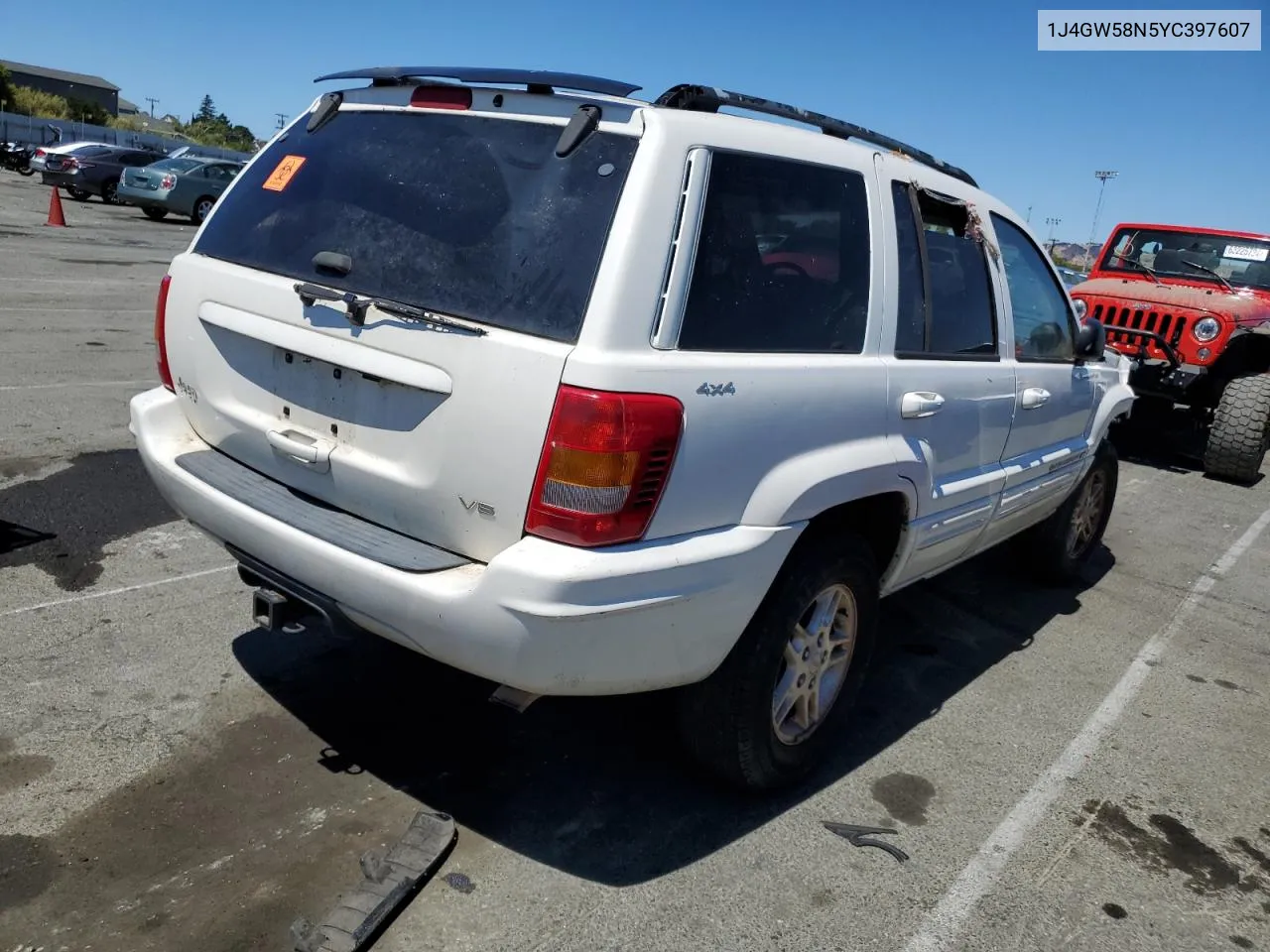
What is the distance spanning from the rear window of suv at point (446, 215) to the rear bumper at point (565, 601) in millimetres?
587

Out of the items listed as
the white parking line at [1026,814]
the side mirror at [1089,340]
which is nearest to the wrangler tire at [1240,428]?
the white parking line at [1026,814]

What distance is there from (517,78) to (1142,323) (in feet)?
27.5

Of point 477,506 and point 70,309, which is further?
point 70,309

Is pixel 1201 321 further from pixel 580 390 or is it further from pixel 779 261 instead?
pixel 580 390

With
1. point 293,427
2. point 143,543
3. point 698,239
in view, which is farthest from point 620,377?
point 143,543

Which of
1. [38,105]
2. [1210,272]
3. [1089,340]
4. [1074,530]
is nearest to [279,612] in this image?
[1089,340]

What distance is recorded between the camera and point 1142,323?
378 inches

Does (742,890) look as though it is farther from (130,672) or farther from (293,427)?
(130,672)

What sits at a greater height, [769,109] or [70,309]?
[769,109]

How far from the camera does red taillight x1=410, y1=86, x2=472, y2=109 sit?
3006mm

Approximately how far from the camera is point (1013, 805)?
3.47 metres

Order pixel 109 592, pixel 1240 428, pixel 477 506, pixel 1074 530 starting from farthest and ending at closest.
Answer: pixel 1240 428 → pixel 1074 530 → pixel 109 592 → pixel 477 506

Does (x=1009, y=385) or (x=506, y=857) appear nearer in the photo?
(x=506, y=857)

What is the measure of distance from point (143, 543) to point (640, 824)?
2.95 metres
